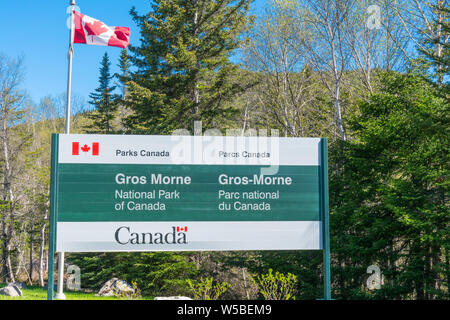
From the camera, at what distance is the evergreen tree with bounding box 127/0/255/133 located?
1747 centimetres

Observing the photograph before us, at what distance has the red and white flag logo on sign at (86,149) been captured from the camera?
16.9ft

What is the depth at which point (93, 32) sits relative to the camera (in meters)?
9.68

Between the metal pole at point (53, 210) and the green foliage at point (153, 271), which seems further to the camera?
the green foliage at point (153, 271)

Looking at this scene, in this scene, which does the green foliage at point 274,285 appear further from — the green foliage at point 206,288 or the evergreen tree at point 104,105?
the evergreen tree at point 104,105

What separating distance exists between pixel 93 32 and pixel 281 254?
10542mm

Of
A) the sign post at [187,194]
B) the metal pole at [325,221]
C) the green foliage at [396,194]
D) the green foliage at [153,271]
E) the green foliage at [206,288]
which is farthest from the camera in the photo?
the green foliage at [153,271]

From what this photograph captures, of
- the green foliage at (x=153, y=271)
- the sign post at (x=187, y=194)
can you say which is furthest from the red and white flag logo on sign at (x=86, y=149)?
the green foliage at (x=153, y=271)

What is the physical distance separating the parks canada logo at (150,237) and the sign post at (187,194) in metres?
0.01

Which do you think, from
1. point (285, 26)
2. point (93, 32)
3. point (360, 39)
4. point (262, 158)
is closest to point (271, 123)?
point (285, 26)

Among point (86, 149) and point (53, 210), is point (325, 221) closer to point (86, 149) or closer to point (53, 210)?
point (86, 149)

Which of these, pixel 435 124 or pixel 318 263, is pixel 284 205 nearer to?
pixel 435 124

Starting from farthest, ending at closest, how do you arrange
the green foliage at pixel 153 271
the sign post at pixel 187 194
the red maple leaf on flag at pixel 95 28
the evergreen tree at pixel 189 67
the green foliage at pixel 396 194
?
1. the evergreen tree at pixel 189 67
2. the green foliage at pixel 153 271
3. the green foliage at pixel 396 194
4. the red maple leaf on flag at pixel 95 28
5. the sign post at pixel 187 194

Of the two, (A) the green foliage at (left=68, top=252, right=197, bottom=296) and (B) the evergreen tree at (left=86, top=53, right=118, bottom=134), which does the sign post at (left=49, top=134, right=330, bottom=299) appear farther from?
(B) the evergreen tree at (left=86, top=53, right=118, bottom=134)

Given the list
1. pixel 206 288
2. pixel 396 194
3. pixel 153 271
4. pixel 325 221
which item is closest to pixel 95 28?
pixel 206 288
